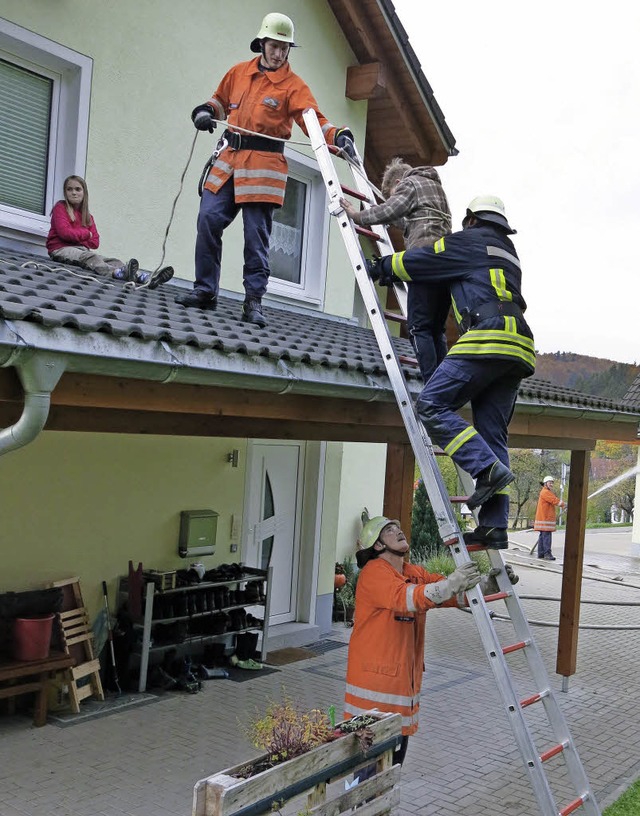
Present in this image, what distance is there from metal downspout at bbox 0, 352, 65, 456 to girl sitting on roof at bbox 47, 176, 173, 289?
295 cm

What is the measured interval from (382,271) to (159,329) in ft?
5.57

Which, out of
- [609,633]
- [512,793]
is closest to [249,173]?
[512,793]

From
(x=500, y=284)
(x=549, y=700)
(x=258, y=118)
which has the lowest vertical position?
(x=549, y=700)

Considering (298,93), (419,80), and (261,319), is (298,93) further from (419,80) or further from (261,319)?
(419,80)

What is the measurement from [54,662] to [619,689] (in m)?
5.71

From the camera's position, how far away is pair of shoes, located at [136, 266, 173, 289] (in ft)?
20.2

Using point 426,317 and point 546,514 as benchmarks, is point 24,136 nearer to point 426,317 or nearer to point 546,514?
point 426,317

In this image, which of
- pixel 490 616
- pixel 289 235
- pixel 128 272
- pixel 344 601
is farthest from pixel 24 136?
pixel 344 601

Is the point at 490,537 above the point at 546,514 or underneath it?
above

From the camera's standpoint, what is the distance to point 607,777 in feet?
20.6

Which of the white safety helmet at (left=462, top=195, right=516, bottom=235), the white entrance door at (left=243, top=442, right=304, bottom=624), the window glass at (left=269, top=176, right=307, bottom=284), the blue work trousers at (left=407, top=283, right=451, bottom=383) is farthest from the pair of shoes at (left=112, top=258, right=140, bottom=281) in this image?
the white entrance door at (left=243, top=442, right=304, bottom=624)

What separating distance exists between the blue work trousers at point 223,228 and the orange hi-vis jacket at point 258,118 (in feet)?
0.27

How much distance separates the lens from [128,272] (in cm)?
626

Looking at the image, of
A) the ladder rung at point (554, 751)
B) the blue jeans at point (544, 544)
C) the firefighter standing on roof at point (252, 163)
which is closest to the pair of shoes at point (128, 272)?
the firefighter standing on roof at point (252, 163)
